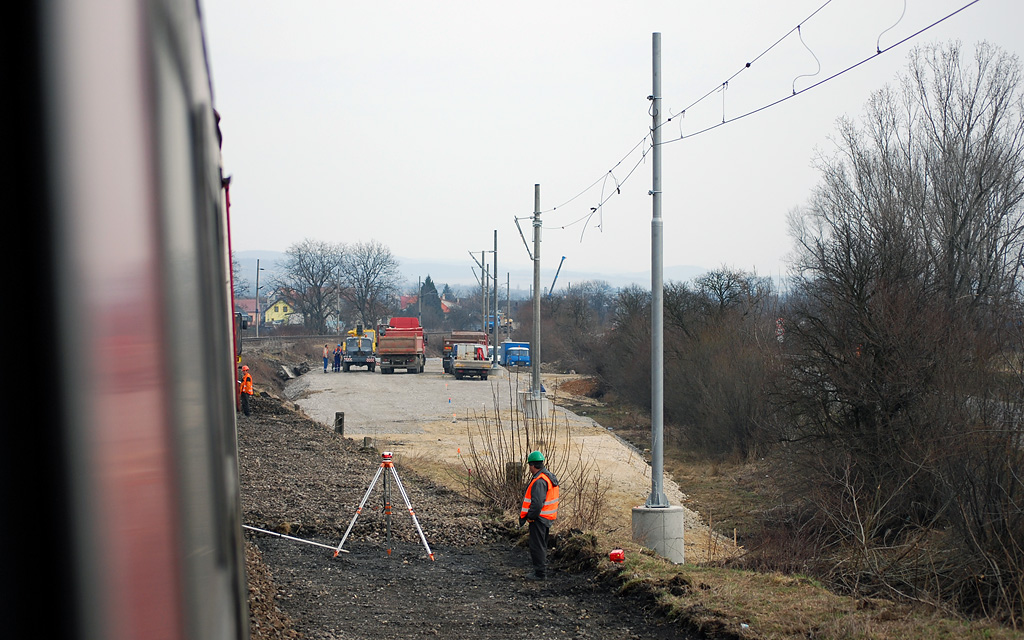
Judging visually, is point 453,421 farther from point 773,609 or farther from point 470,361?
point 773,609

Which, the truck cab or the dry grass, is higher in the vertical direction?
the dry grass

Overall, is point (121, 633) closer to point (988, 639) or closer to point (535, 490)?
point (988, 639)

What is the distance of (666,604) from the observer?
9586 mm

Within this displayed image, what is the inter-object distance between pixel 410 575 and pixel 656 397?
4286 millimetres

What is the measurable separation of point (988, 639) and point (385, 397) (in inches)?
1460

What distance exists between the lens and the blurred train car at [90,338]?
2.93ft

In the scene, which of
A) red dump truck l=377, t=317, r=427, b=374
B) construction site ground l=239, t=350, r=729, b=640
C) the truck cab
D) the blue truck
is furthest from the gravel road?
the blue truck

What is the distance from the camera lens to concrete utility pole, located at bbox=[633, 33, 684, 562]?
12.7 metres

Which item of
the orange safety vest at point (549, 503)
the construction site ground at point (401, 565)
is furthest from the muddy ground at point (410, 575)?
the orange safety vest at point (549, 503)

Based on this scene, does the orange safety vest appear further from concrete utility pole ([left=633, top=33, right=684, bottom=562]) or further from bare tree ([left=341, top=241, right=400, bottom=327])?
bare tree ([left=341, top=241, right=400, bottom=327])

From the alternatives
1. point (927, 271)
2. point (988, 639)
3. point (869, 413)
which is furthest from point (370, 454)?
point (988, 639)

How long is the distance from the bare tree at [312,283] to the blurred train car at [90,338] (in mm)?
98375

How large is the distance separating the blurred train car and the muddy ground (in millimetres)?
7371

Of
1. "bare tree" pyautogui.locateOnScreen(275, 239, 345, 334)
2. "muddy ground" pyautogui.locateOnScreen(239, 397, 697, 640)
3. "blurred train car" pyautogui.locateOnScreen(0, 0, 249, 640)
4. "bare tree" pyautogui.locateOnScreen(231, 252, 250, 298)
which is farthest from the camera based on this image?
"bare tree" pyautogui.locateOnScreen(275, 239, 345, 334)
